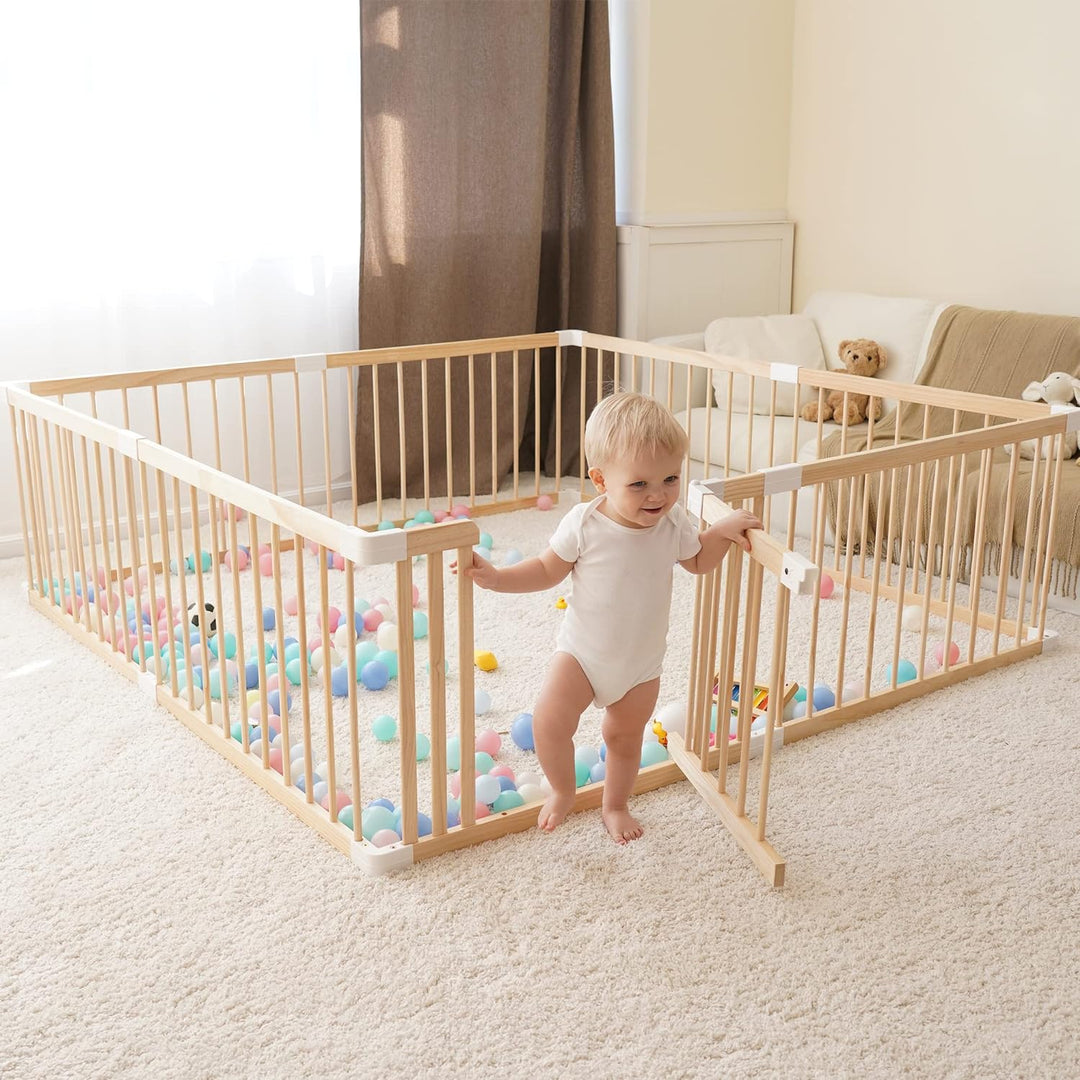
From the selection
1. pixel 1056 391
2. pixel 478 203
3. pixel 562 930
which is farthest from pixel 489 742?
pixel 478 203

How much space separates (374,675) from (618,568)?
0.82 metres

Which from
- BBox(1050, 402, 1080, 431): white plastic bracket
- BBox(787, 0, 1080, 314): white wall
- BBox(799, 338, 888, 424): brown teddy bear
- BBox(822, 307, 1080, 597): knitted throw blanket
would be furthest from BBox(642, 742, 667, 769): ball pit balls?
BBox(787, 0, 1080, 314): white wall

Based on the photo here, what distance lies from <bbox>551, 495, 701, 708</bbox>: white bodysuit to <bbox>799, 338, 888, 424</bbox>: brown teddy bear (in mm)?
1853

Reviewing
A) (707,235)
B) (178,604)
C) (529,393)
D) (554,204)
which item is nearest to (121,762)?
(178,604)

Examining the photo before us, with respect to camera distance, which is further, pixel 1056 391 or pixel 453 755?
pixel 1056 391

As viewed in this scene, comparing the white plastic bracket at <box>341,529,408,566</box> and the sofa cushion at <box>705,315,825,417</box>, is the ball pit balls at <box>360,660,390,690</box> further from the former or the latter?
Result: the sofa cushion at <box>705,315,825,417</box>

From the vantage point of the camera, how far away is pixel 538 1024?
1.46 meters

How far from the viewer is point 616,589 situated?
1.72 meters

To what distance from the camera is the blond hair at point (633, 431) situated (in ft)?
5.32

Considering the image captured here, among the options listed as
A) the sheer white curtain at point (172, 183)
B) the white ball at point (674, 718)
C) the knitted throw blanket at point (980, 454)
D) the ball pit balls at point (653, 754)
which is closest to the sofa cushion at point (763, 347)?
the knitted throw blanket at point (980, 454)

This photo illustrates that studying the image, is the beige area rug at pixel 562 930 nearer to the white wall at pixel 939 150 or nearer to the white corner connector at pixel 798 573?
the white corner connector at pixel 798 573

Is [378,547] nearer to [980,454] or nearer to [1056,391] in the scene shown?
[980,454]

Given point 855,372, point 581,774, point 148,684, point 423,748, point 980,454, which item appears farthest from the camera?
point 855,372

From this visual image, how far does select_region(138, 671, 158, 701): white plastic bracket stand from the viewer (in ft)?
7.64
